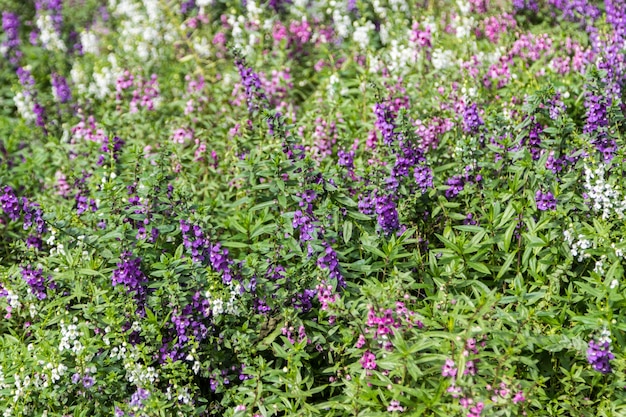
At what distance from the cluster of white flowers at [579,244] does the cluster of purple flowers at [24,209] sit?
10.7 ft

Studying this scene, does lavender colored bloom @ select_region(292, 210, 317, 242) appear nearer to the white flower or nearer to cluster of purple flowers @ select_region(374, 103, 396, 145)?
cluster of purple flowers @ select_region(374, 103, 396, 145)

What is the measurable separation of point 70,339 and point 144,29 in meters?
5.50

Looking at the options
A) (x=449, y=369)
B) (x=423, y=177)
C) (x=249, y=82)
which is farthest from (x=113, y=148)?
(x=449, y=369)

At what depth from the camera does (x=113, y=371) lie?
426 centimetres

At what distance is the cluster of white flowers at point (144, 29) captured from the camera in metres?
8.27

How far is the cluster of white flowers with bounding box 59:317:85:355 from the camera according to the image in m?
4.11

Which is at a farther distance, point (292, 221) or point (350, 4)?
point (350, 4)

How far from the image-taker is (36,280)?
14.9ft

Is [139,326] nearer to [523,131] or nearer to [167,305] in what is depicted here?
[167,305]

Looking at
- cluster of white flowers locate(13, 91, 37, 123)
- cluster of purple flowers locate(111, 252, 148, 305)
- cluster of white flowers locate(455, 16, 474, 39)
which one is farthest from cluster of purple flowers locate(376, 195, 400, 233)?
cluster of white flowers locate(13, 91, 37, 123)

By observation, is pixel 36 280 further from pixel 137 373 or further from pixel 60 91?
pixel 60 91

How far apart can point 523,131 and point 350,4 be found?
3.85m

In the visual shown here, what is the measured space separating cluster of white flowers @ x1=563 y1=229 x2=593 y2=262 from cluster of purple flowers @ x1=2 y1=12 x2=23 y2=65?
791cm

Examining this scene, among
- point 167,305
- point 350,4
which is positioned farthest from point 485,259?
point 350,4
